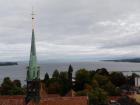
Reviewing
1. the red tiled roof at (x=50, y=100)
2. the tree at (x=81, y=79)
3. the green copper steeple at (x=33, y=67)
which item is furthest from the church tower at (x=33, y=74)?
the tree at (x=81, y=79)

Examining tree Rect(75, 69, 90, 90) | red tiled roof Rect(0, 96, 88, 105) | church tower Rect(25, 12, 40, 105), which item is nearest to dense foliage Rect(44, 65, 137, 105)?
tree Rect(75, 69, 90, 90)

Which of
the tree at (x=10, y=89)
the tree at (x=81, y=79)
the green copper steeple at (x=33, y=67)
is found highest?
the green copper steeple at (x=33, y=67)

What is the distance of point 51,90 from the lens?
265 feet

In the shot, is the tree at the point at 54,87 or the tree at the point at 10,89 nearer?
the tree at the point at 10,89

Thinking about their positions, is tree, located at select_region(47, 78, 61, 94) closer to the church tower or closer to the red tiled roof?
the red tiled roof

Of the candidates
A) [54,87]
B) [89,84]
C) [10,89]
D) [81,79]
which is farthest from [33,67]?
[81,79]

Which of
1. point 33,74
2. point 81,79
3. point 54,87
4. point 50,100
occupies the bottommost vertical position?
point 54,87

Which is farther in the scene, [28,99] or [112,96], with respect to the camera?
[112,96]

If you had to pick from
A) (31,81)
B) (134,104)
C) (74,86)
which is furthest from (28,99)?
(74,86)

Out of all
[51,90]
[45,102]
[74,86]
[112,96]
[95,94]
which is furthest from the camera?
[74,86]

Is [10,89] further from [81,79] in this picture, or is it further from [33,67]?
[33,67]

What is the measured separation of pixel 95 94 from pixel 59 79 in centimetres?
2632

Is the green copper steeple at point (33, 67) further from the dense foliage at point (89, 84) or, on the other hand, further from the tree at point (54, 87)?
the tree at point (54, 87)

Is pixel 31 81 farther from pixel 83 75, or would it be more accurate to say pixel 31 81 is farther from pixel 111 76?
pixel 111 76
